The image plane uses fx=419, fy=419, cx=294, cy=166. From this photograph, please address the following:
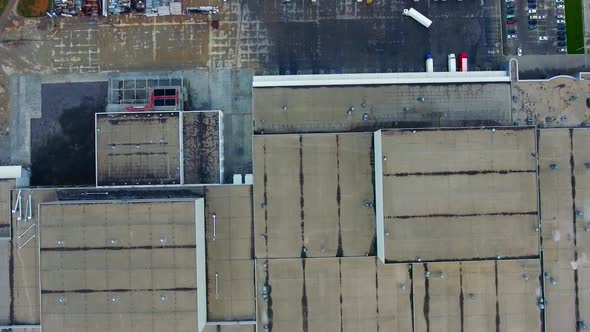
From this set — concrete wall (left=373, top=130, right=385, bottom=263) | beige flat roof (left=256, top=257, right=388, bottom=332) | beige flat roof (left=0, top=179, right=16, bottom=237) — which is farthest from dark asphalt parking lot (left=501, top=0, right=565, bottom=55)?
beige flat roof (left=0, top=179, right=16, bottom=237)

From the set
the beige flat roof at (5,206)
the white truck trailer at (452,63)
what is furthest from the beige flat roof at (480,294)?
the beige flat roof at (5,206)

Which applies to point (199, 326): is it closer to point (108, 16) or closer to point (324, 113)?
point (324, 113)

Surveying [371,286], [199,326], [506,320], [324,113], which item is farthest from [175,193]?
[506,320]

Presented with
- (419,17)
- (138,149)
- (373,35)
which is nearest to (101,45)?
(138,149)

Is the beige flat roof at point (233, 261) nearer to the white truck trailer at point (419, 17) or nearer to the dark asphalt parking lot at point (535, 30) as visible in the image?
the white truck trailer at point (419, 17)

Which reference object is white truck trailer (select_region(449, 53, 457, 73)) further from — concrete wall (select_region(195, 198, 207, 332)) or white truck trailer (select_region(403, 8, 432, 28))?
concrete wall (select_region(195, 198, 207, 332))
